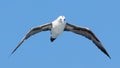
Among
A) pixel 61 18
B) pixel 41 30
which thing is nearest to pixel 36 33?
pixel 41 30

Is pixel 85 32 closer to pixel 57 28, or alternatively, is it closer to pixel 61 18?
pixel 57 28

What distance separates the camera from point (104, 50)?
54.8 m

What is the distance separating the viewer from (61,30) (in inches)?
1980

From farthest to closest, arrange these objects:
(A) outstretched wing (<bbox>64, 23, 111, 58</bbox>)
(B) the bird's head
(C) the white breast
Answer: (A) outstretched wing (<bbox>64, 23, 111, 58</bbox>) → (C) the white breast → (B) the bird's head

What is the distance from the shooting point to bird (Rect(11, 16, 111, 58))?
50125 mm

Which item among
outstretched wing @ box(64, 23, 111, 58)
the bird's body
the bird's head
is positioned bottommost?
the bird's body

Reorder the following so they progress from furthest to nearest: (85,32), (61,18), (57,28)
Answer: (85,32), (57,28), (61,18)

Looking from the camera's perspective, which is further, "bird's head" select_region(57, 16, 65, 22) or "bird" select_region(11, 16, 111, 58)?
"bird" select_region(11, 16, 111, 58)

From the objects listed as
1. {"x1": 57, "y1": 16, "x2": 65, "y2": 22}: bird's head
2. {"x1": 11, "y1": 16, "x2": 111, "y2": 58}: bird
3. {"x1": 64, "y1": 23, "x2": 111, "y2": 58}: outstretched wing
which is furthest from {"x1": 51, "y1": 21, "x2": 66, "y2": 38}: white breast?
{"x1": 64, "y1": 23, "x2": 111, "y2": 58}: outstretched wing

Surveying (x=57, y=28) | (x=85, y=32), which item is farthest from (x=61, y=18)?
(x=85, y=32)

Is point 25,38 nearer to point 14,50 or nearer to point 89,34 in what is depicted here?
point 14,50

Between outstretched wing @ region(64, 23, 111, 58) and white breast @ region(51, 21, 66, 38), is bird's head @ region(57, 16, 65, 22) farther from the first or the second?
outstretched wing @ region(64, 23, 111, 58)

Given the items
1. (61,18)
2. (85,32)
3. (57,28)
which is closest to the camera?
(61,18)

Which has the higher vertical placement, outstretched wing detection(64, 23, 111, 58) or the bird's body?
outstretched wing detection(64, 23, 111, 58)
